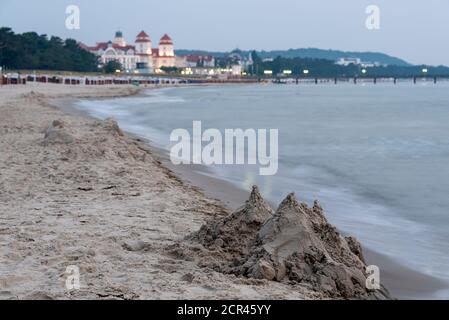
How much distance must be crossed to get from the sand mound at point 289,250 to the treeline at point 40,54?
96832 mm

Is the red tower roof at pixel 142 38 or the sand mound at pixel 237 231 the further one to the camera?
the red tower roof at pixel 142 38

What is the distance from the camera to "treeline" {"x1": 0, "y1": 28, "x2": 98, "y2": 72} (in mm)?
100488

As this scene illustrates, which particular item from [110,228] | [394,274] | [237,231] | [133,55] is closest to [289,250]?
[237,231]

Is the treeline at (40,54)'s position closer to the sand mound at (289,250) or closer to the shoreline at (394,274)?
the shoreline at (394,274)

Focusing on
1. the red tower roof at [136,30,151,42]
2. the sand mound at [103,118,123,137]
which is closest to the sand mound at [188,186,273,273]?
the sand mound at [103,118,123,137]

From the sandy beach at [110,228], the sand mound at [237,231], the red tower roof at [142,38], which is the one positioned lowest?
the sandy beach at [110,228]

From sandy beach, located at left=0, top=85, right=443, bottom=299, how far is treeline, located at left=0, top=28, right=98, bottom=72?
91.5 meters

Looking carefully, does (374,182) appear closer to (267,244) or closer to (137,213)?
(137,213)

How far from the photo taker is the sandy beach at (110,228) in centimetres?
510

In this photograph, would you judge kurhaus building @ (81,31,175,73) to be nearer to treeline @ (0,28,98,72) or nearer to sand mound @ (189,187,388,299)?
treeline @ (0,28,98,72)

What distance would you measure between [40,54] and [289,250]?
113116 millimetres

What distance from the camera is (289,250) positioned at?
5.52 metres

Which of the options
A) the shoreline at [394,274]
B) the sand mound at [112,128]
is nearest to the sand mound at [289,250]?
the shoreline at [394,274]
